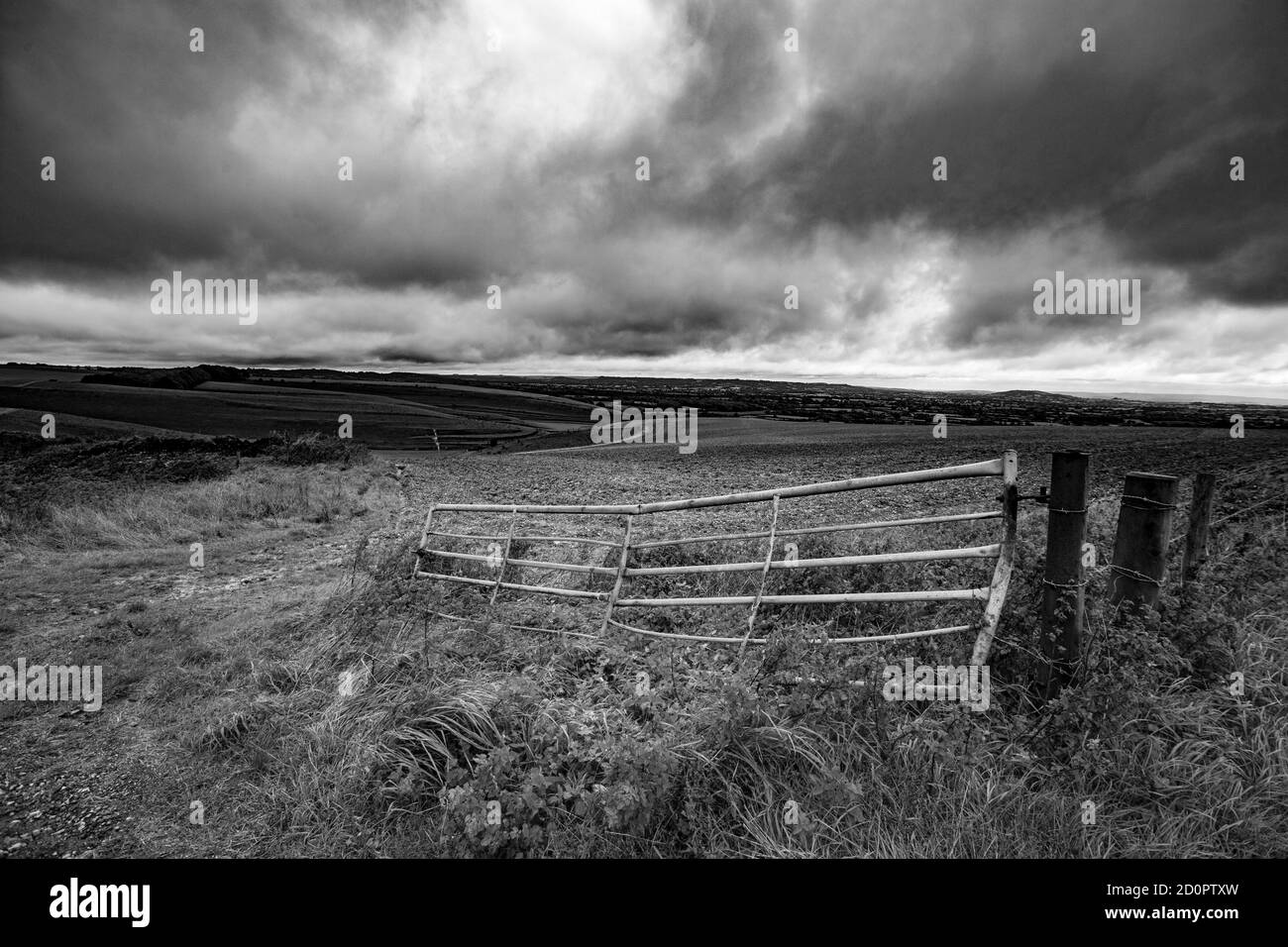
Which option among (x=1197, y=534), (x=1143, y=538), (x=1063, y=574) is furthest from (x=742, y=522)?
(x=1063, y=574)

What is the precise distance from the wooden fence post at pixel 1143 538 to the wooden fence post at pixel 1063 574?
521 mm

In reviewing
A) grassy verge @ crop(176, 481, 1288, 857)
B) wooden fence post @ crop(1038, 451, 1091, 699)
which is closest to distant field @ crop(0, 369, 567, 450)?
grassy verge @ crop(176, 481, 1288, 857)

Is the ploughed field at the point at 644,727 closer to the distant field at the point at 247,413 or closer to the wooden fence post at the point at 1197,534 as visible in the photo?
the wooden fence post at the point at 1197,534

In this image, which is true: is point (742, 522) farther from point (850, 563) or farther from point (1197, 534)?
point (1197, 534)

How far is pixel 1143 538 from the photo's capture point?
3.77m

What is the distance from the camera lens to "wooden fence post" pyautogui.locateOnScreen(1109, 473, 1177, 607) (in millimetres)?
3709

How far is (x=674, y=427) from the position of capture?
6344cm

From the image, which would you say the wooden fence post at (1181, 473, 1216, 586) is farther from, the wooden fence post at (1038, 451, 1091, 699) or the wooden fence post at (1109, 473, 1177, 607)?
the wooden fence post at (1038, 451, 1091, 699)

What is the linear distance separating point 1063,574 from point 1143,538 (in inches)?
28.8

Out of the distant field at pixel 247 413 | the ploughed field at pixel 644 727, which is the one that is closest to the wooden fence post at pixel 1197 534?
the ploughed field at pixel 644 727

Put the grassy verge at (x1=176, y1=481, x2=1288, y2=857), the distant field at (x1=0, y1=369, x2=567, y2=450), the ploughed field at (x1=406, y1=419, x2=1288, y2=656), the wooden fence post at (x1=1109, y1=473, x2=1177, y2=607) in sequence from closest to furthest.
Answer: the grassy verge at (x1=176, y1=481, x2=1288, y2=857)
the wooden fence post at (x1=1109, y1=473, x2=1177, y2=607)
the ploughed field at (x1=406, y1=419, x2=1288, y2=656)
the distant field at (x1=0, y1=369, x2=567, y2=450)

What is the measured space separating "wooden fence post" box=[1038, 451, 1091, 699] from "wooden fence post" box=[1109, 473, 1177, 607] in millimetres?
521
